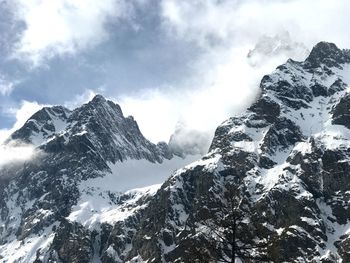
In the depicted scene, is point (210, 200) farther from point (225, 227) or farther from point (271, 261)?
point (271, 261)

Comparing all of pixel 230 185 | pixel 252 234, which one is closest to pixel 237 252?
pixel 252 234

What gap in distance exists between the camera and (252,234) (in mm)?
38656

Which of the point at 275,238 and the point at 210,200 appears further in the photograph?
the point at 210,200

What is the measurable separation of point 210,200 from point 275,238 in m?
5.16

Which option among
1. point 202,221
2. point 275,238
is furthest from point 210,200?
point 275,238

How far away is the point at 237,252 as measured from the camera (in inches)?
1532

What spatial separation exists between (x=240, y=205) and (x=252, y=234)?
84.0 inches

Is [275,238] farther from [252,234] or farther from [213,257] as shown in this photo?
[213,257]

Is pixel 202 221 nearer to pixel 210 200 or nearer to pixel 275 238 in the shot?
pixel 210 200

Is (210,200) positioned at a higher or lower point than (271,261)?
higher

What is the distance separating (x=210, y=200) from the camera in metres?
40.4

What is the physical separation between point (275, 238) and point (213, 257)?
4.34 metres

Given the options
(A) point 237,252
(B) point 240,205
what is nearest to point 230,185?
(B) point 240,205

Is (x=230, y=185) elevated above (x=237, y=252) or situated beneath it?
elevated above
